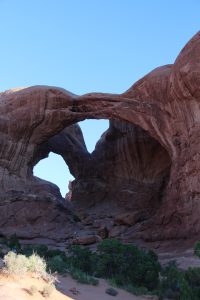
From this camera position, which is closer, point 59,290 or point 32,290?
point 32,290

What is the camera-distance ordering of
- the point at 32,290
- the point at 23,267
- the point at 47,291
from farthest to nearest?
the point at 23,267 < the point at 47,291 < the point at 32,290

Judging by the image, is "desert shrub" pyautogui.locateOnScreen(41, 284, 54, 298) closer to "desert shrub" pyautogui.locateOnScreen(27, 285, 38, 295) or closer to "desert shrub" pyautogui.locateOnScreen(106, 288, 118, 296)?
"desert shrub" pyautogui.locateOnScreen(27, 285, 38, 295)

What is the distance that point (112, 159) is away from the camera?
37.5 meters

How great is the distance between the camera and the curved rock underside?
77.3ft

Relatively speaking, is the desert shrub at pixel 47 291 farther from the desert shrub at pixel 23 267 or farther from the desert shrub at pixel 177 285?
the desert shrub at pixel 177 285

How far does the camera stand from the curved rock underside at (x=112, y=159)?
2355 cm

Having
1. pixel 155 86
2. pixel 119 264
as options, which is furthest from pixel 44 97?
pixel 119 264

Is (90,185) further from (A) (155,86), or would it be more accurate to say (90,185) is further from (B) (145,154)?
(A) (155,86)

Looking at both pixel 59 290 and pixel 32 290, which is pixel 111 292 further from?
pixel 32 290

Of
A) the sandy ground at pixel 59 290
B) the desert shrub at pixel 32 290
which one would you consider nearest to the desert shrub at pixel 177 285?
the sandy ground at pixel 59 290

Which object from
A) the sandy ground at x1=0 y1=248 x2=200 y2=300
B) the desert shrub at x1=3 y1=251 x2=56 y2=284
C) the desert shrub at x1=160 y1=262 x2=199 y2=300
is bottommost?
the desert shrub at x1=160 y1=262 x2=199 y2=300

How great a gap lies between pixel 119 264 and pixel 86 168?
2433cm

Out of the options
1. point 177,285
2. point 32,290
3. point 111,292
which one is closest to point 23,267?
point 32,290

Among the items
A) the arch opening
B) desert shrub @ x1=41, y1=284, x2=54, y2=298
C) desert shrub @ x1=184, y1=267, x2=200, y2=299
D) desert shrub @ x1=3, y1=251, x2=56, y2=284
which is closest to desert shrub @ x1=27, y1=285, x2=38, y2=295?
desert shrub @ x1=41, y1=284, x2=54, y2=298
